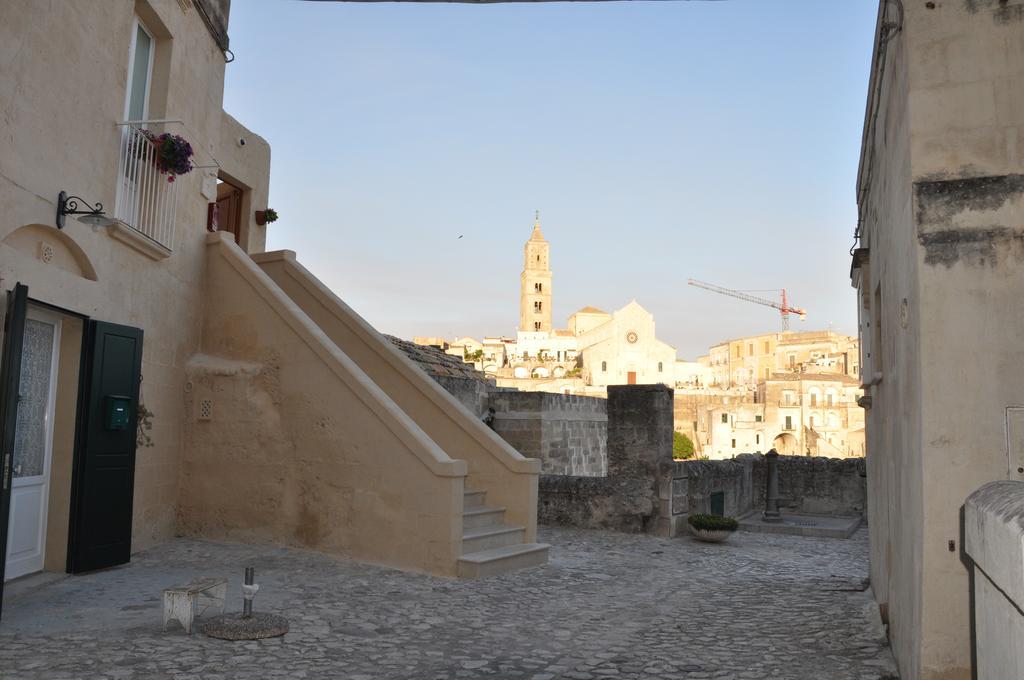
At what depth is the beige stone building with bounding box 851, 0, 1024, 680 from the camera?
3742 millimetres

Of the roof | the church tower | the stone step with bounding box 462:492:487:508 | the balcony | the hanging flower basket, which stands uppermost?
the church tower

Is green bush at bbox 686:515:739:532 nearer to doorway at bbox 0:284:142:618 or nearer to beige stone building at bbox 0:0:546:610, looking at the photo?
beige stone building at bbox 0:0:546:610

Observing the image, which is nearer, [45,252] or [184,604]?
[184,604]

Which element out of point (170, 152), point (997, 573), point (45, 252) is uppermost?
point (170, 152)

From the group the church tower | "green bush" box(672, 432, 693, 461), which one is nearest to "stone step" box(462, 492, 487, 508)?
"green bush" box(672, 432, 693, 461)

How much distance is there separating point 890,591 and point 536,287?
379 feet

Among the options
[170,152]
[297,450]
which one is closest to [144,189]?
[170,152]

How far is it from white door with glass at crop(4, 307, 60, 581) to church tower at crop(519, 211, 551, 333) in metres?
110

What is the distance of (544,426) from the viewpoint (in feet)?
49.2

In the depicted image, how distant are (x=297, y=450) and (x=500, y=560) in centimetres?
238

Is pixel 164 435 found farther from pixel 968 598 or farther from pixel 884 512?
pixel 968 598

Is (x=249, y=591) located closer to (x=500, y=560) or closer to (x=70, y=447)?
(x=70, y=447)

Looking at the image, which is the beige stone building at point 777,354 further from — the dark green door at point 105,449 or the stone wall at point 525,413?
the dark green door at point 105,449

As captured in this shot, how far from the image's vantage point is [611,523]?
1138 centimetres
